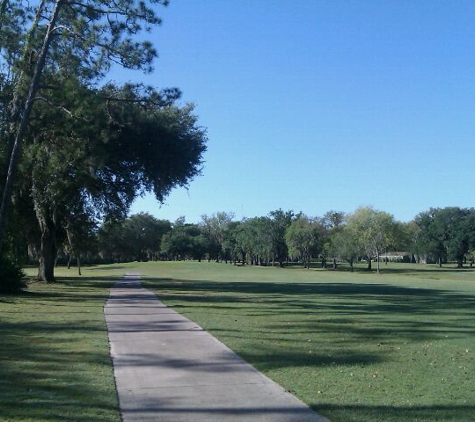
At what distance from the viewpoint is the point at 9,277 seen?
25844mm

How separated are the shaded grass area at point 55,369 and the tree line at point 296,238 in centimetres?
6117

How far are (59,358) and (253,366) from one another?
334cm

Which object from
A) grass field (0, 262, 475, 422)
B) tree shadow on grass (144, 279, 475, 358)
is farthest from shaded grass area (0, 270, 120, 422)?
tree shadow on grass (144, 279, 475, 358)

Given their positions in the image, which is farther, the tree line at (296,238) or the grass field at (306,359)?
the tree line at (296,238)

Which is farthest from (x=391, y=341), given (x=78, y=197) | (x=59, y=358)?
(x=78, y=197)

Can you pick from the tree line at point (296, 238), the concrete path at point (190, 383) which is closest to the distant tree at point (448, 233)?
the tree line at point (296, 238)

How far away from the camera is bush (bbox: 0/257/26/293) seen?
2558 centimetres

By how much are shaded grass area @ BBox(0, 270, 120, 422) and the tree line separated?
61168mm

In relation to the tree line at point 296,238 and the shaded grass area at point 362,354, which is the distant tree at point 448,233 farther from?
the shaded grass area at point 362,354

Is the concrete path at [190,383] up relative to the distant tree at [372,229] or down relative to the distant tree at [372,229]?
down

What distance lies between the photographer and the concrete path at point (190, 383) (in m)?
6.48

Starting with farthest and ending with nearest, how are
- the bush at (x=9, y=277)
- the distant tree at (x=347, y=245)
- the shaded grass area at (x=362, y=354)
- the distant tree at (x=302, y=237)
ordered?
the distant tree at (x=302, y=237)
the distant tree at (x=347, y=245)
the bush at (x=9, y=277)
the shaded grass area at (x=362, y=354)

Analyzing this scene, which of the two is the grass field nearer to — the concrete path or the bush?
the concrete path

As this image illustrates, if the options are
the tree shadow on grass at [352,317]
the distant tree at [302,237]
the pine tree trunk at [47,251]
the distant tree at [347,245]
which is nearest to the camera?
the tree shadow on grass at [352,317]
